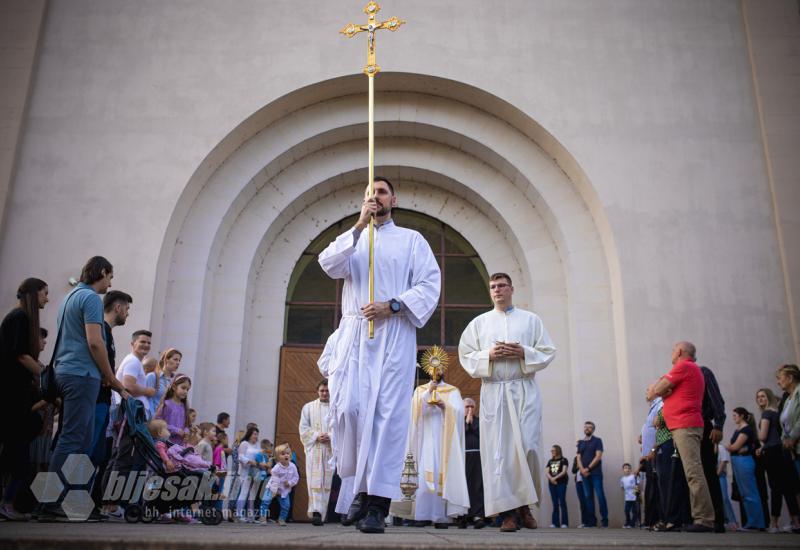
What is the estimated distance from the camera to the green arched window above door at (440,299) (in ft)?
42.8

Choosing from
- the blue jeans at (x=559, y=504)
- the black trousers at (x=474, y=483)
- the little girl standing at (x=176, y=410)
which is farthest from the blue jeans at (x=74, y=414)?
the blue jeans at (x=559, y=504)

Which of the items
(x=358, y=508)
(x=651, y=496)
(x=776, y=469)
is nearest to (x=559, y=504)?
(x=651, y=496)

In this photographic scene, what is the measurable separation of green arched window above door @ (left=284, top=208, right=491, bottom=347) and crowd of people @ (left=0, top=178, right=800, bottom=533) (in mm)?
2633

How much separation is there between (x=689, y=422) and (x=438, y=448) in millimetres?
3489

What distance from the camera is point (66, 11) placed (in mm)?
12227

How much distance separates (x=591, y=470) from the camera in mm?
10594

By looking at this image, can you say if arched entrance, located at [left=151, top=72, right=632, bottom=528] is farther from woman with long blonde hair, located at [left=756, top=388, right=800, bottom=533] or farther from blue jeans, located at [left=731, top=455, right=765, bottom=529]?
woman with long blonde hair, located at [left=756, top=388, right=800, bottom=533]

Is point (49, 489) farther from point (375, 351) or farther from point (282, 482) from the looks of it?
point (282, 482)

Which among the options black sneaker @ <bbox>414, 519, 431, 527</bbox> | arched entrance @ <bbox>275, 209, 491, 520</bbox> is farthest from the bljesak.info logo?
arched entrance @ <bbox>275, 209, 491, 520</bbox>

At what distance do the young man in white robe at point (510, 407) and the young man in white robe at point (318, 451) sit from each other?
326 cm

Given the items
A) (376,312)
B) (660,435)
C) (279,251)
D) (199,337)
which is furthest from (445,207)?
(376,312)

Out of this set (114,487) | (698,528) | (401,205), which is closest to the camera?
(114,487)

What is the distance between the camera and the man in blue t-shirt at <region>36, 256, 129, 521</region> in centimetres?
511

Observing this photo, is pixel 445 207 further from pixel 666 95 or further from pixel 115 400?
pixel 115 400
